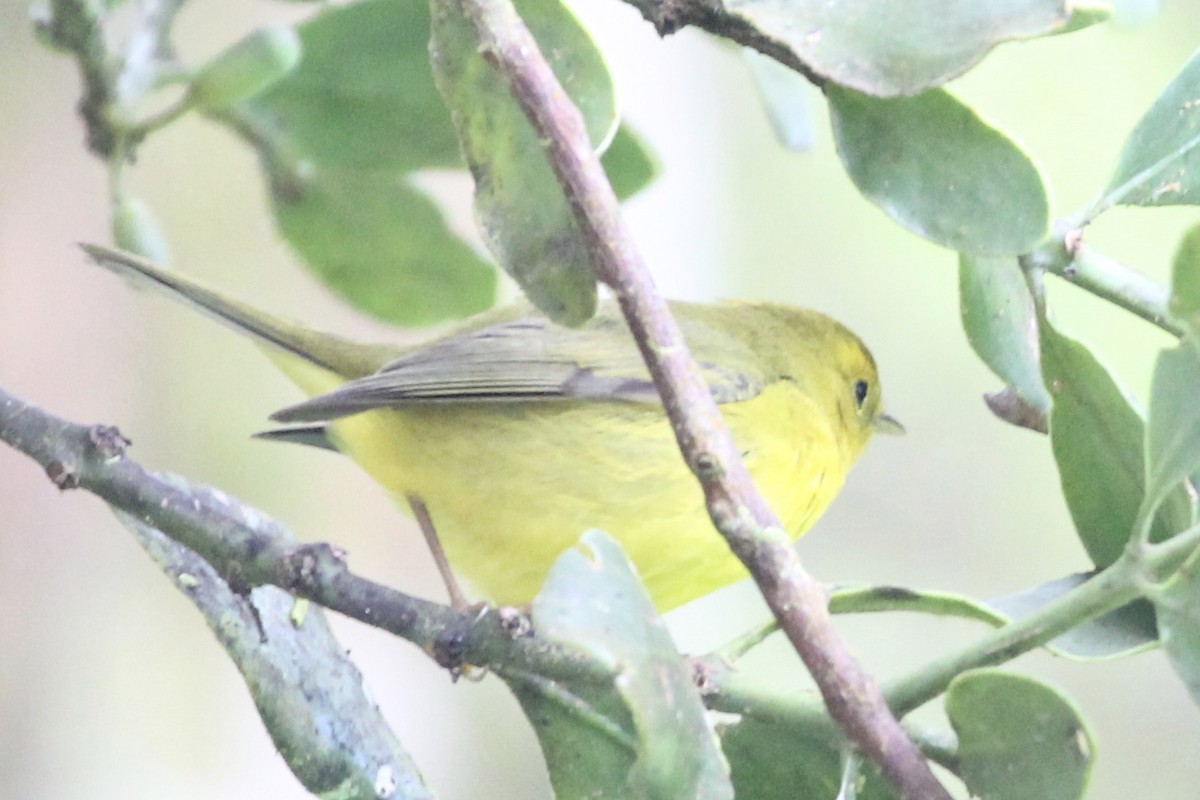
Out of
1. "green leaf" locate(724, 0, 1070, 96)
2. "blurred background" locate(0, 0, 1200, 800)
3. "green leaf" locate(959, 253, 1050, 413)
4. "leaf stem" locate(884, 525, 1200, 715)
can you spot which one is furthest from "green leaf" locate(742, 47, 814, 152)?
"blurred background" locate(0, 0, 1200, 800)

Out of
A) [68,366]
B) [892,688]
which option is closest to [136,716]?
[68,366]

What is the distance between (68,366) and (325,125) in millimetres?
1130

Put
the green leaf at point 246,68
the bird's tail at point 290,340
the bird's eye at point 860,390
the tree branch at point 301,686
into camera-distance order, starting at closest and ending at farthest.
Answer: the tree branch at point 301,686 → the green leaf at point 246,68 → the bird's tail at point 290,340 → the bird's eye at point 860,390

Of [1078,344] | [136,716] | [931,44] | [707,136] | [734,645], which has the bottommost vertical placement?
[136,716]

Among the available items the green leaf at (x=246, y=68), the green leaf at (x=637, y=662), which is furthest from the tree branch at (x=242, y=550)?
the green leaf at (x=246, y=68)

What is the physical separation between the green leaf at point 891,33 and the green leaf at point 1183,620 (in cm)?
24

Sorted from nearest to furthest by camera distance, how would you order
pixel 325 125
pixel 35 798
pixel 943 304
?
pixel 325 125
pixel 35 798
pixel 943 304

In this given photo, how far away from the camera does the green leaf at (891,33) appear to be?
1.75ft

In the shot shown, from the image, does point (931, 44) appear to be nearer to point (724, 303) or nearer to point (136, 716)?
point (724, 303)

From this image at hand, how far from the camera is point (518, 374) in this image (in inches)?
44.3

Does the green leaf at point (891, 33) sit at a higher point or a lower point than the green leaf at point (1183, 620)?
higher

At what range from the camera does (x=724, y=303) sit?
1.50 m

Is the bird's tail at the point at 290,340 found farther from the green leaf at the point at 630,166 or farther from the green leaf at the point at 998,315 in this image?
the green leaf at the point at 998,315

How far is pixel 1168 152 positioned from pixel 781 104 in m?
0.49
